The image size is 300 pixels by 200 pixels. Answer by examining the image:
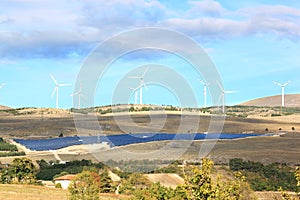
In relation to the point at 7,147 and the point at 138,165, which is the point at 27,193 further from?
the point at 7,147

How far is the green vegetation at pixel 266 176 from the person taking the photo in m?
103

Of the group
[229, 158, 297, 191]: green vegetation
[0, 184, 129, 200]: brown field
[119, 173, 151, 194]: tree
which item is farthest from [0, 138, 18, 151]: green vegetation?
[0, 184, 129, 200]: brown field

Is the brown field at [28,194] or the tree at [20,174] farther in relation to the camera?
the tree at [20,174]

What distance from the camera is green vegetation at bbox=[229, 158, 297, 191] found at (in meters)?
103

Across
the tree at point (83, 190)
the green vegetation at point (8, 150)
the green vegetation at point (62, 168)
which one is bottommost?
the green vegetation at point (62, 168)

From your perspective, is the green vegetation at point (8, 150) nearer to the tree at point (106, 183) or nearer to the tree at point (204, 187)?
the tree at point (106, 183)

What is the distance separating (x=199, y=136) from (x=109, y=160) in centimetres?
6569

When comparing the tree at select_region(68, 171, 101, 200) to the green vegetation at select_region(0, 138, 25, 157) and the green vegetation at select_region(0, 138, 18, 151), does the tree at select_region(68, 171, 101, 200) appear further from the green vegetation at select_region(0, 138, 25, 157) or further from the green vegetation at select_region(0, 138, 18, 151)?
the green vegetation at select_region(0, 138, 18, 151)

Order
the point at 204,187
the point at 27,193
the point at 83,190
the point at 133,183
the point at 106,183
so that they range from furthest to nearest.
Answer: the point at 133,183 → the point at 106,183 → the point at 27,193 → the point at 83,190 → the point at 204,187

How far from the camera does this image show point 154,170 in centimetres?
11619

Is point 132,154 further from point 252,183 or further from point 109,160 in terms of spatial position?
point 252,183

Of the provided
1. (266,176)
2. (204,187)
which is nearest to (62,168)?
(266,176)

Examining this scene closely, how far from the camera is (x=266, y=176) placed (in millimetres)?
118500

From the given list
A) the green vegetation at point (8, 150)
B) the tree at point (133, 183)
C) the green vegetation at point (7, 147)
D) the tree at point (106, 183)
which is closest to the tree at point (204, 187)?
the tree at point (133, 183)
